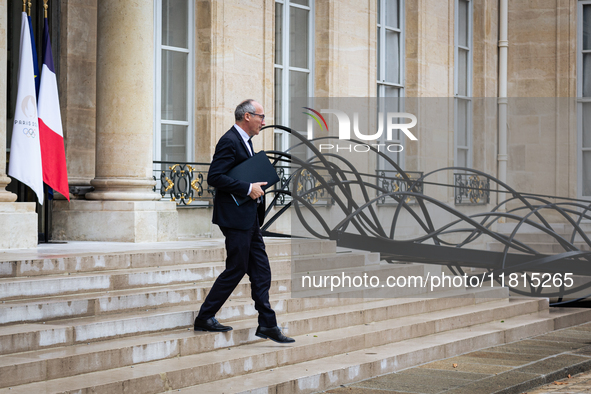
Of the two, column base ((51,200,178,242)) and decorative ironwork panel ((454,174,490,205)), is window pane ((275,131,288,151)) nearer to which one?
column base ((51,200,178,242))

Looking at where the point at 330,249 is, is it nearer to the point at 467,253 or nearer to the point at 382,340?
the point at 467,253

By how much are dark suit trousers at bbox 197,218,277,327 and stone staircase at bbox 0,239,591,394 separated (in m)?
0.24

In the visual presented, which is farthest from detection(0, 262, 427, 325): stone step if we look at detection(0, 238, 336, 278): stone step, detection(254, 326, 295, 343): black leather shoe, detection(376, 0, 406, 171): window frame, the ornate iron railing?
detection(376, 0, 406, 171): window frame

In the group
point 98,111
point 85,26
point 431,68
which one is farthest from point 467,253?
point 431,68

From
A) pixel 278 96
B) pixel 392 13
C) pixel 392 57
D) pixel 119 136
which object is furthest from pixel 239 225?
pixel 392 13

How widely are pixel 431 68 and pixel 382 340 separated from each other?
8.80m

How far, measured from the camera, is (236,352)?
5.48 meters

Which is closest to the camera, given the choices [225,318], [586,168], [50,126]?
[225,318]

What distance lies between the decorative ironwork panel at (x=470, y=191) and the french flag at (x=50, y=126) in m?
8.65

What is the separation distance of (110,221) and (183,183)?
69.3 inches

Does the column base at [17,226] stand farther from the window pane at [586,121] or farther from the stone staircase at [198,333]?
the window pane at [586,121]

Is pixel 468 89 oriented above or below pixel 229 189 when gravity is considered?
above

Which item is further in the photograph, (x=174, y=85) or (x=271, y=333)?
(x=174, y=85)

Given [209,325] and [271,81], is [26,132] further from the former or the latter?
[271,81]
